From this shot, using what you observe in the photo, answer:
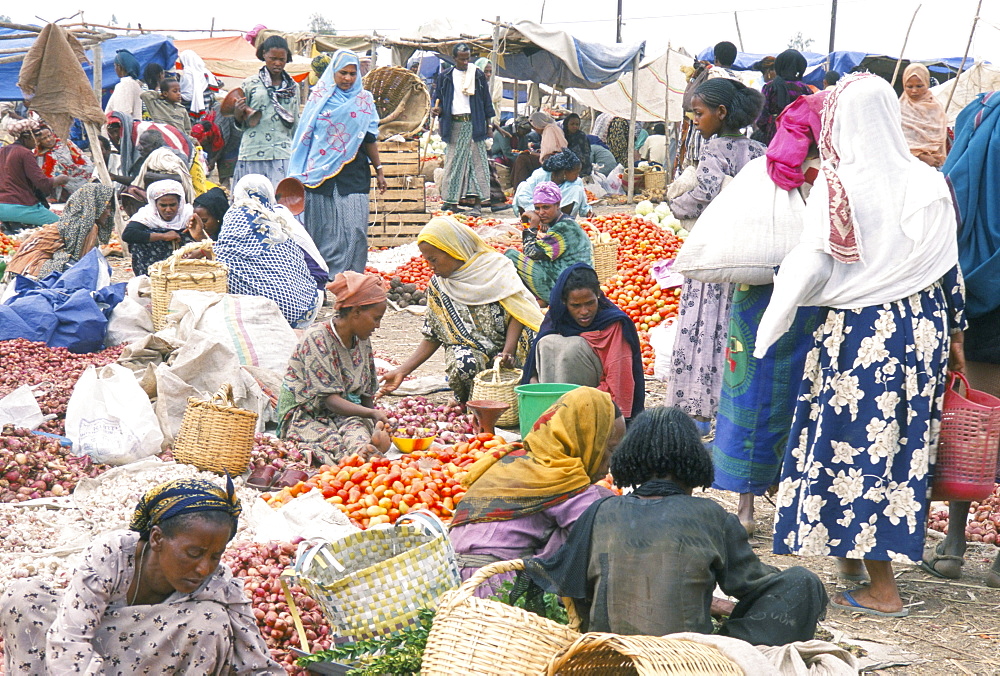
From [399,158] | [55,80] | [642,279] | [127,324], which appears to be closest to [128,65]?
[55,80]

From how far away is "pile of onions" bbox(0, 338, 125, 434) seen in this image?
5.76 meters

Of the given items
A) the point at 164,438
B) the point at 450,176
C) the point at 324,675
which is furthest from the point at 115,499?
the point at 450,176

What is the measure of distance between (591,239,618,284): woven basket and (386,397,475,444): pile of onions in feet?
9.73

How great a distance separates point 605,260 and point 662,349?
2108mm

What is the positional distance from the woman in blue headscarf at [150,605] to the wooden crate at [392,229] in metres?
9.41

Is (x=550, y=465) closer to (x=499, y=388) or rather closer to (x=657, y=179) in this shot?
(x=499, y=388)

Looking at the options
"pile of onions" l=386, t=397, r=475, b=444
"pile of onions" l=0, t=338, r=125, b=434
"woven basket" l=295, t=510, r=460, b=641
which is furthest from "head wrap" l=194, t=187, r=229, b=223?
"woven basket" l=295, t=510, r=460, b=641

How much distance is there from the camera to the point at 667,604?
2479 millimetres

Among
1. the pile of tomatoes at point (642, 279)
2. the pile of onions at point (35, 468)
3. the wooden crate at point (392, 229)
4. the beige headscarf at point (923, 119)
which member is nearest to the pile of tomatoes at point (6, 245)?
the wooden crate at point (392, 229)

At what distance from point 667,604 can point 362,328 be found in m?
2.83

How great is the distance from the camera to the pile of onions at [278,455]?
4.97 metres

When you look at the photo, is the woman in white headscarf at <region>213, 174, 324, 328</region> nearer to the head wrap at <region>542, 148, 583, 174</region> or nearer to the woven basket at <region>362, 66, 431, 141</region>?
the head wrap at <region>542, 148, 583, 174</region>

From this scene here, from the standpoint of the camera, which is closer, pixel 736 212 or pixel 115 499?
pixel 736 212

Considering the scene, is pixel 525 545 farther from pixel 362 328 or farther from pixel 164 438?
pixel 164 438
